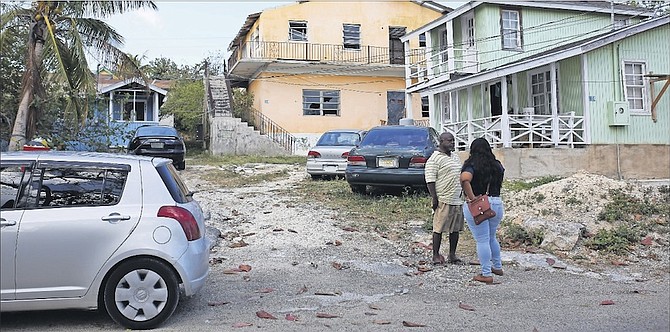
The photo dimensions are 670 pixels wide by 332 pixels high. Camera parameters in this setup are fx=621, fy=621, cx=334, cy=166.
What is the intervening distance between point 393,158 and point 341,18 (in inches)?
837

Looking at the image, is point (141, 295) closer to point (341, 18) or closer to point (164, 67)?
point (341, 18)

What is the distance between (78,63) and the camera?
1579cm

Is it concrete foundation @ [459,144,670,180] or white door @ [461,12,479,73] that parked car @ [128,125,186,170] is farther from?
white door @ [461,12,479,73]

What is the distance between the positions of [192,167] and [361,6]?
15.0 meters

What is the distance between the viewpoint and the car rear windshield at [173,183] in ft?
18.2

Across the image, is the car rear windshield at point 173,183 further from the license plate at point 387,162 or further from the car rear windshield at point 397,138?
the car rear windshield at point 397,138

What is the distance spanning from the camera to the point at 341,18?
Result: 3159 centimetres

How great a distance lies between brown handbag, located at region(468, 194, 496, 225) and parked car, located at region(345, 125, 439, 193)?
14.7ft

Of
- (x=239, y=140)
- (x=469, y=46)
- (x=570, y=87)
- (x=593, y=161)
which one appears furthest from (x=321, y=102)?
(x=593, y=161)

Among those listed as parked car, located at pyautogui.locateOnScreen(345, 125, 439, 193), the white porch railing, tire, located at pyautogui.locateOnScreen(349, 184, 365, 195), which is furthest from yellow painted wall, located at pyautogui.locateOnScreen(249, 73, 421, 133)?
parked car, located at pyautogui.locateOnScreen(345, 125, 439, 193)

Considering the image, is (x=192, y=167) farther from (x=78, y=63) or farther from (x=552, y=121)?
(x=552, y=121)

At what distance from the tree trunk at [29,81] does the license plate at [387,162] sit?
357 inches

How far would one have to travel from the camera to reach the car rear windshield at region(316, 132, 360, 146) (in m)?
16.1

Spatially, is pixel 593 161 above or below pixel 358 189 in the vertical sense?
above
